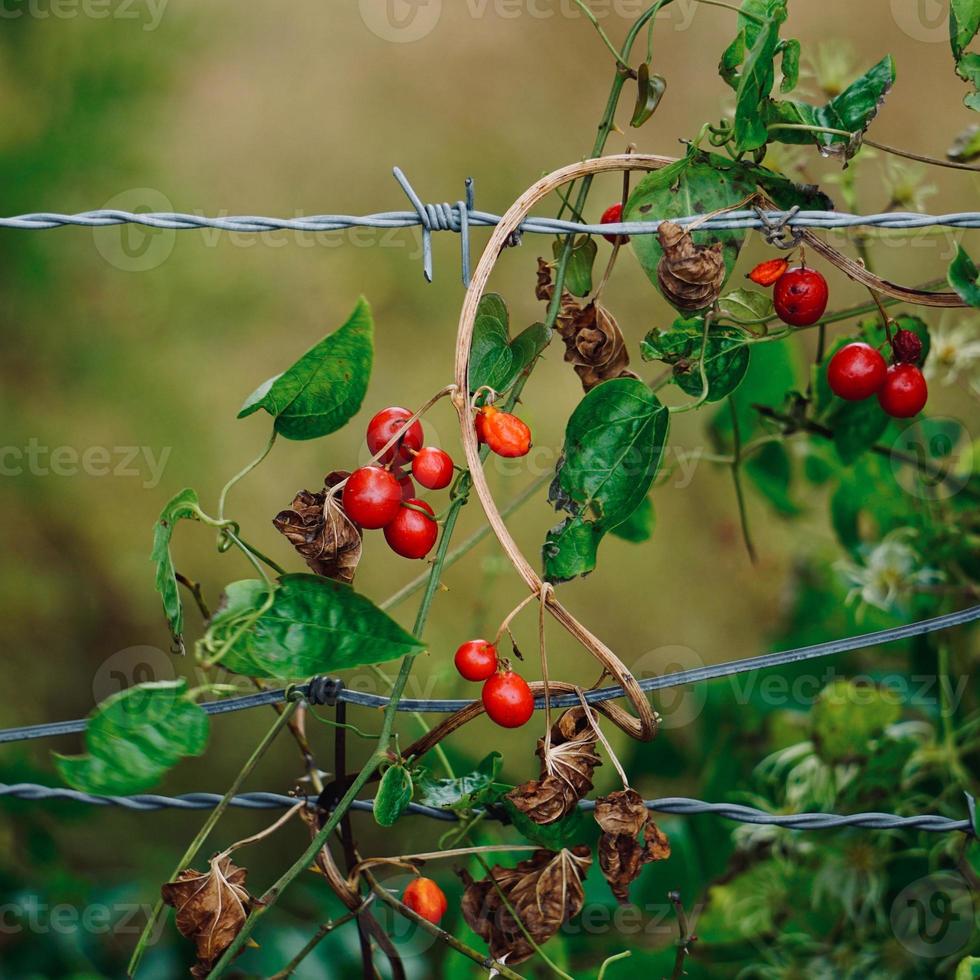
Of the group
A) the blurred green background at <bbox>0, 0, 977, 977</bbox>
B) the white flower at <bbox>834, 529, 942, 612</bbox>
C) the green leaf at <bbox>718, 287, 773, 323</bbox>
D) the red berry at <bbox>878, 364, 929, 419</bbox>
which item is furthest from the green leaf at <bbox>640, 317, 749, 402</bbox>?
the blurred green background at <bbox>0, 0, 977, 977</bbox>

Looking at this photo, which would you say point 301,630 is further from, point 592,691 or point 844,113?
point 844,113

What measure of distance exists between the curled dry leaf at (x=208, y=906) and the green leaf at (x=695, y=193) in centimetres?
45

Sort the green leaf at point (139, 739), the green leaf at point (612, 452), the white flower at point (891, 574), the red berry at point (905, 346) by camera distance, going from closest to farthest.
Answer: the green leaf at point (139, 739) < the green leaf at point (612, 452) < the red berry at point (905, 346) < the white flower at point (891, 574)

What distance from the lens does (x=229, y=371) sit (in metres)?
1.47

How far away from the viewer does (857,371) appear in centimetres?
70

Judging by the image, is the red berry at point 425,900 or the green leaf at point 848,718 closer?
the red berry at point 425,900

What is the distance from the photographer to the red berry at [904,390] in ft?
2.29

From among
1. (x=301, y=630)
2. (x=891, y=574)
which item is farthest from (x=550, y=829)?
(x=891, y=574)

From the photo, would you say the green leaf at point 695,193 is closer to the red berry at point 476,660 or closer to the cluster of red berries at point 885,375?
the cluster of red berries at point 885,375

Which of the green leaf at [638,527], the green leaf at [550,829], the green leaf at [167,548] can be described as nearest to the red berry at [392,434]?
the green leaf at [167,548]

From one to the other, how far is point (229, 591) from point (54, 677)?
100 centimetres

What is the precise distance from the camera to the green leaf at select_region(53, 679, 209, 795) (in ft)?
1.66

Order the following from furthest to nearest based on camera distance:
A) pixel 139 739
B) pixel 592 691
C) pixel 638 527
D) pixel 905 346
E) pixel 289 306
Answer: pixel 289 306, pixel 638 527, pixel 905 346, pixel 592 691, pixel 139 739

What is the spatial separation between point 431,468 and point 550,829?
229 mm
